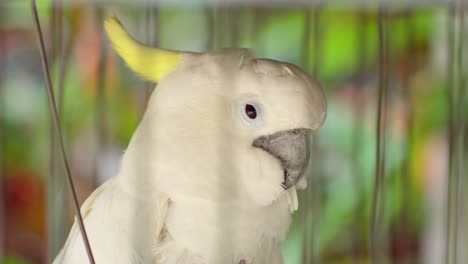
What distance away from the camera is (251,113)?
2.89 ft

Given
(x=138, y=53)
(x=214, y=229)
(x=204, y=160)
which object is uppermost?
(x=138, y=53)

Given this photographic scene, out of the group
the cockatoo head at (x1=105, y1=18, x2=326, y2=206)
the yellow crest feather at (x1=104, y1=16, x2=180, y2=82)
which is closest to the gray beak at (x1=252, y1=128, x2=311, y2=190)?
the cockatoo head at (x1=105, y1=18, x2=326, y2=206)

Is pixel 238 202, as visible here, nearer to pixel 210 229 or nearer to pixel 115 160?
pixel 210 229

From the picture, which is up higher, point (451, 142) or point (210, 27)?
point (210, 27)

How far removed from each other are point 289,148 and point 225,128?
12 cm

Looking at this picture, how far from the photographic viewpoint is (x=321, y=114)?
0.88 metres

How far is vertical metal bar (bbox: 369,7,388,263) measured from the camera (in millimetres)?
1004

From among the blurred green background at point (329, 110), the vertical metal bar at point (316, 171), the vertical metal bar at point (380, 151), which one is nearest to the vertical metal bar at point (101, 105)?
the blurred green background at point (329, 110)

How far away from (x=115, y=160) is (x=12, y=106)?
0.73 feet

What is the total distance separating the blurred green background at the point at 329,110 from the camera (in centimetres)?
99

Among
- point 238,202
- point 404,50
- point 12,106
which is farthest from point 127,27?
point 404,50

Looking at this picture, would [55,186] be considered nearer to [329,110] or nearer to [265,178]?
[265,178]

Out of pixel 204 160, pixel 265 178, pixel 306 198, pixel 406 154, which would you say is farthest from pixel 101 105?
pixel 406 154

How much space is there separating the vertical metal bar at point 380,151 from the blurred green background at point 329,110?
1 centimetres
